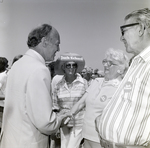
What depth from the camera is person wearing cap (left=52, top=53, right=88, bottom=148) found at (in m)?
1.13

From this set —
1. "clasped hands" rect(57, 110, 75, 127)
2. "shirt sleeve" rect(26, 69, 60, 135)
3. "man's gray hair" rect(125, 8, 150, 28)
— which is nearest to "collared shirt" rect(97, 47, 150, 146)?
"man's gray hair" rect(125, 8, 150, 28)

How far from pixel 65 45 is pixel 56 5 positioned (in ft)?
0.83

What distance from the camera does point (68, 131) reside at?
117 cm

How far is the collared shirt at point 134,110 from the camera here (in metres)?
0.67

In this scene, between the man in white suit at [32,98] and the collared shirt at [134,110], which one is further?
the man in white suit at [32,98]

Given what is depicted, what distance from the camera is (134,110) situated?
26.7 inches

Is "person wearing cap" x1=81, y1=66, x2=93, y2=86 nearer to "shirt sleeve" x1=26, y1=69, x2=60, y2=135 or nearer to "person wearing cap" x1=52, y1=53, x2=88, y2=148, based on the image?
"person wearing cap" x1=52, y1=53, x2=88, y2=148

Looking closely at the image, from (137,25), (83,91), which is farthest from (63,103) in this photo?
(137,25)

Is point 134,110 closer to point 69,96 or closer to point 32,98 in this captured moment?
point 32,98

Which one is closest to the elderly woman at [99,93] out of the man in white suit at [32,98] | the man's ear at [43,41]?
the man in white suit at [32,98]

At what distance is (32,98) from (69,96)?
1.25 ft

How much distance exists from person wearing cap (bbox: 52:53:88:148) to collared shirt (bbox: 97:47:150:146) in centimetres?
45

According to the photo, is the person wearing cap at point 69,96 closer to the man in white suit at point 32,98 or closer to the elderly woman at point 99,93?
the elderly woman at point 99,93

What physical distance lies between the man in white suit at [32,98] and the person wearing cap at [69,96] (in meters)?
0.19
